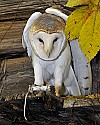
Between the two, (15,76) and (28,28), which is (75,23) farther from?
(15,76)

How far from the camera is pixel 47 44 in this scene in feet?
2.58

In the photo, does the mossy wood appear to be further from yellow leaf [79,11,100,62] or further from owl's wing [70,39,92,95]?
yellow leaf [79,11,100,62]

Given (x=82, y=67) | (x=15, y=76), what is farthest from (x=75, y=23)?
(x=15, y=76)

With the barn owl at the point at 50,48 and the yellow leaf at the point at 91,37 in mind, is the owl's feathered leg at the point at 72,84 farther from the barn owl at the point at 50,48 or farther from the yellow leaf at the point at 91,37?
the yellow leaf at the point at 91,37

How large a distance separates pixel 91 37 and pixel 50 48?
99mm

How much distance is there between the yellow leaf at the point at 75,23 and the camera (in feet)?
2.58

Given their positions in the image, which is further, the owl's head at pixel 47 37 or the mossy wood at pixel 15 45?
the mossy wood at pixel 15 45

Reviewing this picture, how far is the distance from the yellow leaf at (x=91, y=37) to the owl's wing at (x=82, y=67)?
146mm

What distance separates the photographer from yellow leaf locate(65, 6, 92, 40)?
0.79 metres

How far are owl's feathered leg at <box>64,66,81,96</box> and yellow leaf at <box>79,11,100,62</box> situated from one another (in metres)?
0.17

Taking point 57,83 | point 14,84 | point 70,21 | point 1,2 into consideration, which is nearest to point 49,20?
point 70,21

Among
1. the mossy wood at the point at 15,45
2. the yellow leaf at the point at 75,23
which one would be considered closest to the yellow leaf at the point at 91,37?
the yellow leaf at the point at 75,23

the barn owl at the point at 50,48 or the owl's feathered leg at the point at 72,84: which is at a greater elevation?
the barn owl at the point at 50,48

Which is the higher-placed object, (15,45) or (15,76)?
(15,45)
